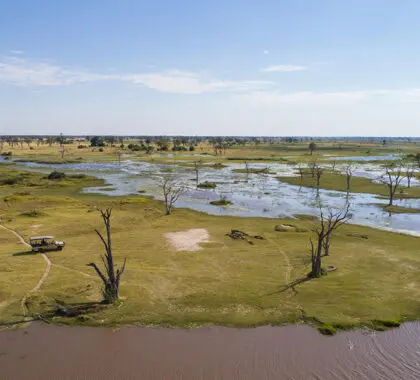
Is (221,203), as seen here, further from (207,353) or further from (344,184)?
(207,353)

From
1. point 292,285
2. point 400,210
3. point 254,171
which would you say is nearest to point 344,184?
point 400,210

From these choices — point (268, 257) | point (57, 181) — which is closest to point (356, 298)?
point (268, 257)

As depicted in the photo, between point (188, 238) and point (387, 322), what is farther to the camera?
point (188, 238)

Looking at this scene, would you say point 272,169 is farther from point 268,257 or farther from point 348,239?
point 268,257

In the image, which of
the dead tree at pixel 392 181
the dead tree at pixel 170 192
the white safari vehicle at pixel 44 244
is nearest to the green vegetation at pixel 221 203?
the dead tree at pixel 170 192

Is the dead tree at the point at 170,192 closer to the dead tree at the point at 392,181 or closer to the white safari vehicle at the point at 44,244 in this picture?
the white safari vehicle at the point at 44,244

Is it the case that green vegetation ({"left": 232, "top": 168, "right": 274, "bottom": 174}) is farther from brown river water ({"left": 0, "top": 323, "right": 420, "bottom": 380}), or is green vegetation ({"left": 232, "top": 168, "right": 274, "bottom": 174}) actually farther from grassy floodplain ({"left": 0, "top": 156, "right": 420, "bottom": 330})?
brown river water ({"left": 0, "top": 323, "right": 420, "bottom": 380})
